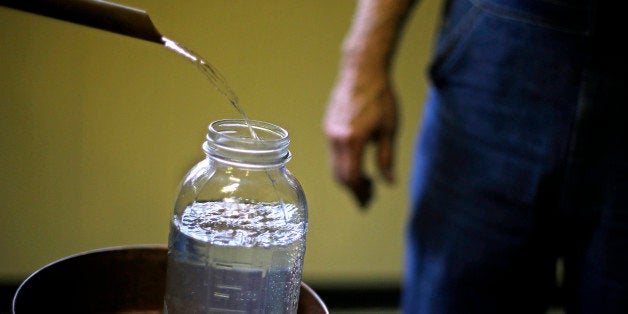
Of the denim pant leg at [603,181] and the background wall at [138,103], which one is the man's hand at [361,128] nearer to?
the denim pant leg at [603,181]

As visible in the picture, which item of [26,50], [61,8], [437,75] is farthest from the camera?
[26,50]

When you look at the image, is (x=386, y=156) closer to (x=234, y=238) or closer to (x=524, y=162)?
(x=524, y=162)

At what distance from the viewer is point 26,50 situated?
190 cm

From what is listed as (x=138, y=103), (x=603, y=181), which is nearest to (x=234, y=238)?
(x=603, y=181)

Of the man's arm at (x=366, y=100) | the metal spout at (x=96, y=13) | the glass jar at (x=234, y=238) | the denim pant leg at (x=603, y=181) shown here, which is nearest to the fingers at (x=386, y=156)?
the man's arm at (x=366, y=100)

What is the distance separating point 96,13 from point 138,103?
4.78ft

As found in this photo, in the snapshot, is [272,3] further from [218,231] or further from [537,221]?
[218,231]

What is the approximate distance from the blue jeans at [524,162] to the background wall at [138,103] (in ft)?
3.22

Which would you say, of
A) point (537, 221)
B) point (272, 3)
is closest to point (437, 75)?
point (537, 221)

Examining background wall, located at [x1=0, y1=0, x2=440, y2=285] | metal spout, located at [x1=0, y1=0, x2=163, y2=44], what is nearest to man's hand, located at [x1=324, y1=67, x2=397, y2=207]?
metal spout, located at [x1=0, y1=0, x2=163, y2=44]

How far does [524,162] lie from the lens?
103 cm

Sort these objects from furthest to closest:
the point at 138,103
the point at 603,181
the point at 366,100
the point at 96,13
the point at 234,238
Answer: the point at 138,103
the point at 366,100
the point at 603,181
the point at 234,238
the point at 96,13

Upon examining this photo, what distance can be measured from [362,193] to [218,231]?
45 cm

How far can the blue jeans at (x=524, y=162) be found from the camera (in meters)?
0.98
